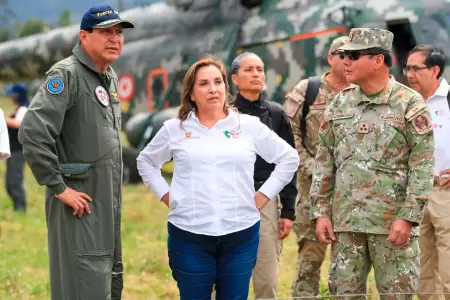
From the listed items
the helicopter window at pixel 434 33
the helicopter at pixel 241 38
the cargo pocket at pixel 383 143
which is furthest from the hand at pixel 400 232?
the helicopter window at pixel 434 33

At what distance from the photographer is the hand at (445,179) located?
4906 mm

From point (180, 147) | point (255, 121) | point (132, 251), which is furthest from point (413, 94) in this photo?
point (132, 251)

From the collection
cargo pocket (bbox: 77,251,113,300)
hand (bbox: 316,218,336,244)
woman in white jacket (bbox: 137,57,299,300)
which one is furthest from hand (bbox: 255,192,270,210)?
cargo pocket (bbox: 77,251,113,300)

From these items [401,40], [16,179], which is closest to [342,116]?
[401,40]

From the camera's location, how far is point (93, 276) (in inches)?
154

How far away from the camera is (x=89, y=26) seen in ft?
13.2

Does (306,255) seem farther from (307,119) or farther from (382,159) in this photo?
(382,159)

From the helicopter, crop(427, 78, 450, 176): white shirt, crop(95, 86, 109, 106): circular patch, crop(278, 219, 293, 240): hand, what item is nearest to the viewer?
crop(95, 86, 109, 106): circular patch

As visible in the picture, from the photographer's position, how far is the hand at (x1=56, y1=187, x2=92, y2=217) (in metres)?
3.83

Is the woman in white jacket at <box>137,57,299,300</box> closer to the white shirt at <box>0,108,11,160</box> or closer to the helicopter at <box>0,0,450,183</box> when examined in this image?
the white shirt at <box>0,108,11,160</box>

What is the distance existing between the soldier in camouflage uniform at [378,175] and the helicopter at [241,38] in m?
4.83

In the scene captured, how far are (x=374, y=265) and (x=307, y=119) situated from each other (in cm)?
145

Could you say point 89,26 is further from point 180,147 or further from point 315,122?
point 315,122

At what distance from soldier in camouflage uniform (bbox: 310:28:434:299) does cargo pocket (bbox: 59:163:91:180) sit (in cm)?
129
